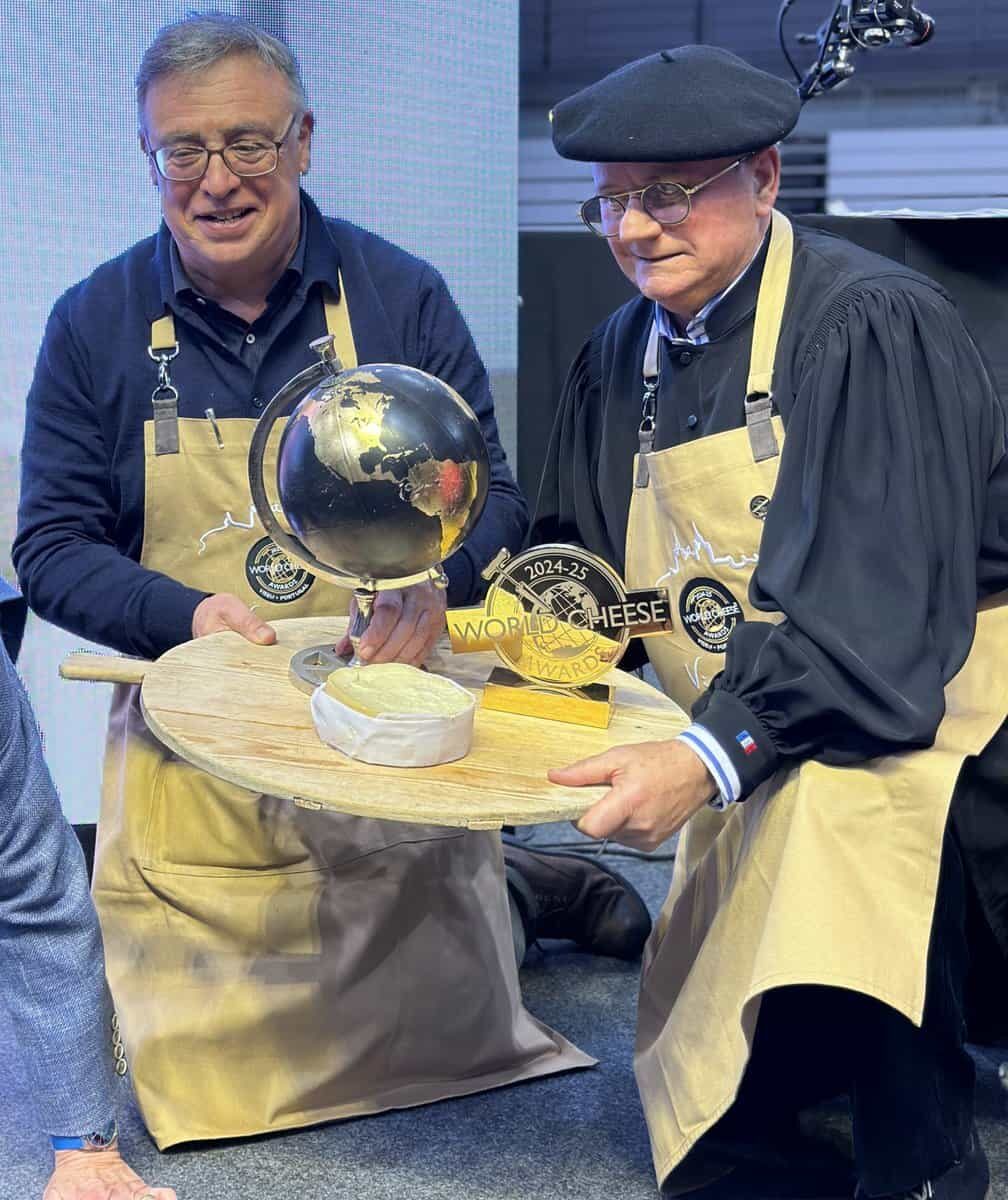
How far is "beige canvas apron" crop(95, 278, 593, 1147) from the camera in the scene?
2.32 metres

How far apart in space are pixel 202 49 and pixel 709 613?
3.67 ft

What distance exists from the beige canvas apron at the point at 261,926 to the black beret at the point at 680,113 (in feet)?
2.08

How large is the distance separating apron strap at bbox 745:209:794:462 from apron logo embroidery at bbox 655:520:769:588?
0.45 ft

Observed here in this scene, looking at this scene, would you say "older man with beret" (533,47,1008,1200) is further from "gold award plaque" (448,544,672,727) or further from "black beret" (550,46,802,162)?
"gold award plaque" (448,544,672,727)

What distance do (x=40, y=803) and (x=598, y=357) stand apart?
1.08 meters

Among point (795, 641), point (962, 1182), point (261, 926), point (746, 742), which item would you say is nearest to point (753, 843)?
point (746, 742)

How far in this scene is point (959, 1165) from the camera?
2.02 m

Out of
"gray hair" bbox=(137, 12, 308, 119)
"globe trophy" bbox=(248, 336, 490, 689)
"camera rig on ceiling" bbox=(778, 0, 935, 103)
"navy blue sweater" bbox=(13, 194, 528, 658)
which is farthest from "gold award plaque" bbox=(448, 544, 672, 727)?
"camera rig on ceiling" bbox=(778, 0, 935, 103)

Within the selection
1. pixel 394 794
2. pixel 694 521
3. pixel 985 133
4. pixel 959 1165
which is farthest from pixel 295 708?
pixel 985 133

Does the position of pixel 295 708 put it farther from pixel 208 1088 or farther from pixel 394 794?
pixel 208 1088

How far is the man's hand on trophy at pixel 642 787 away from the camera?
5.61 feet

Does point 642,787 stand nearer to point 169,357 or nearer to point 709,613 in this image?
point 709,613

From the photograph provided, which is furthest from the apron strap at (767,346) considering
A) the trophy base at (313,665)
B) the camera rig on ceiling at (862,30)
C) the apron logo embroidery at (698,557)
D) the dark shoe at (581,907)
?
the camera rig on ceiling at (862,30)

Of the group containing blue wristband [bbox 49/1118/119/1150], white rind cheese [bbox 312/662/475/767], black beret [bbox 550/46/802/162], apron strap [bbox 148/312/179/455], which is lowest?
blue wristband [bbox 49/1118/119/1150]
